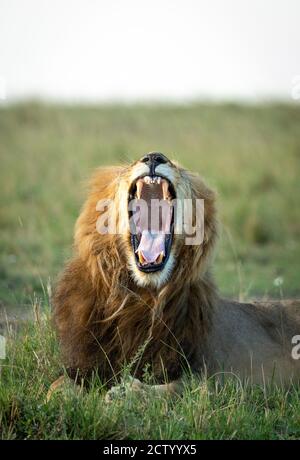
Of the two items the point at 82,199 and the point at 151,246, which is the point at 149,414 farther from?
the point at 82,199

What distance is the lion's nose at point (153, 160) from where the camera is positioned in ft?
16.0

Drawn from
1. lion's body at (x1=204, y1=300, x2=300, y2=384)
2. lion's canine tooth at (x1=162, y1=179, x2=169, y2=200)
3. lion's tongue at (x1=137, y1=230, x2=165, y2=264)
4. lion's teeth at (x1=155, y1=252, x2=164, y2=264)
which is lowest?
lion's body at (x1=204, y1=300, x2=300, y2=384)

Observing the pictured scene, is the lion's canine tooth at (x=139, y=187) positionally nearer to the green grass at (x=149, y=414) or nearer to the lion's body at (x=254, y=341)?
the lion's body at (x=254, y=341)

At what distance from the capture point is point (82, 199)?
581 cm

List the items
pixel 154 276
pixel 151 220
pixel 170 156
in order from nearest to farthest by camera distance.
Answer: pixel 154 276
pixel 151 220
pixel 170 156

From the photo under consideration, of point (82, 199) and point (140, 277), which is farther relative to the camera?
point (82, 199)

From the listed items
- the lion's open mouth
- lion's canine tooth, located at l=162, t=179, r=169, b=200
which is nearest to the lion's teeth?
the lion's open mouth

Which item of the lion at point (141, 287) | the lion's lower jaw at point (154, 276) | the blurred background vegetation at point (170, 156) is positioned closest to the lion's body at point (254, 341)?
the lion at point (141, 287)

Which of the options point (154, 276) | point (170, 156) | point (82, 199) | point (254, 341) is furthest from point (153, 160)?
point (170, 156)

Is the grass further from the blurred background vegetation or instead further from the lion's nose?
the lion's nose

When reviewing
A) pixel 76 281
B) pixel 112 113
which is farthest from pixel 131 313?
pixel 112 113

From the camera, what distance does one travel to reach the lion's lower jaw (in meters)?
4.86

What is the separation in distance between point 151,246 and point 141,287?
247mm

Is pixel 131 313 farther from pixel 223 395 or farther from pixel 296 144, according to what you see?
pixel 296 144
